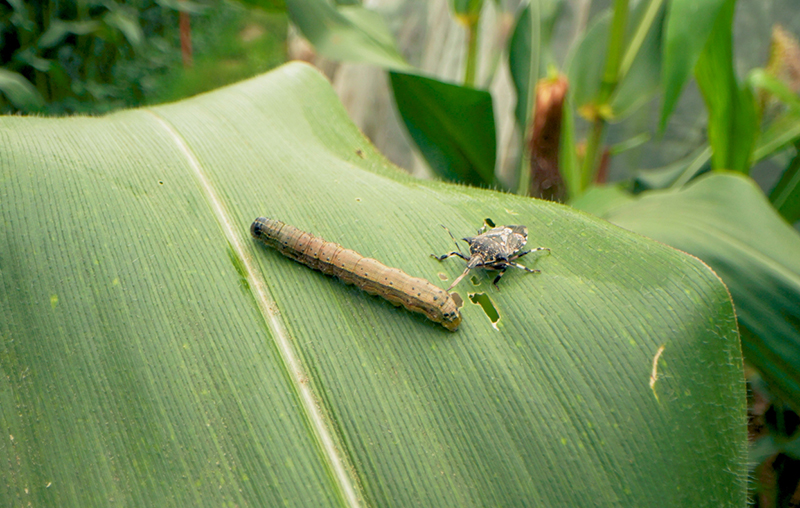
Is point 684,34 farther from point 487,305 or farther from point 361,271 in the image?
point 361,271

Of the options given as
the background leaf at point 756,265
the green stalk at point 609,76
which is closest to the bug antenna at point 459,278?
the background leaf at point 756,265

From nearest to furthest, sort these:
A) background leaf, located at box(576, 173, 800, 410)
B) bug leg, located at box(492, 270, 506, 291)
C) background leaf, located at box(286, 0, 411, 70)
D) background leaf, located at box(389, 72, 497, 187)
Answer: bug leg, located at box(492, 270, 506, 291), background leaf, located at box(576, 173, 800, 410), background leaf, located at box(286, 0, 411, 70), background leaf, located at box(389, 72, 497, 187)

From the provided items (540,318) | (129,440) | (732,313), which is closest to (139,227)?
(129,440)

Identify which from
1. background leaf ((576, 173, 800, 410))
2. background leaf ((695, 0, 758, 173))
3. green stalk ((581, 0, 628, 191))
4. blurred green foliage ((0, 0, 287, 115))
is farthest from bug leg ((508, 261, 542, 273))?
blurred green foliage ((0, 0, 287, 115))

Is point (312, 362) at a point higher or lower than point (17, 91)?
higher

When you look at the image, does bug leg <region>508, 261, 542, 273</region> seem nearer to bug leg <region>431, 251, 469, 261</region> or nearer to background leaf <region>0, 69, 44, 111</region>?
bug leg <region>431, 251, 469, 261</region>

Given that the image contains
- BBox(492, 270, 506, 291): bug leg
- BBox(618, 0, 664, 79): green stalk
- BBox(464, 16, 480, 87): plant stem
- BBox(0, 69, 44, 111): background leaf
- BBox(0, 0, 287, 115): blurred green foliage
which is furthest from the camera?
BBox(0, 0, 287, 115): blurred green foliage

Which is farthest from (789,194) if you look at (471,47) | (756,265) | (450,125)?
(471,47)
